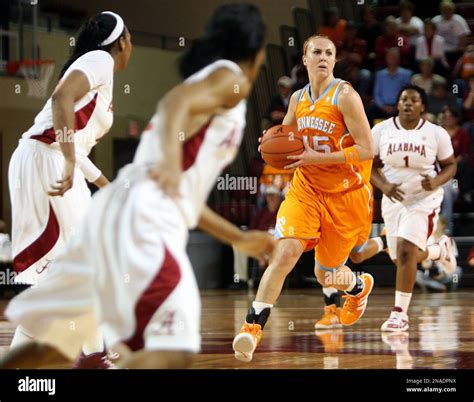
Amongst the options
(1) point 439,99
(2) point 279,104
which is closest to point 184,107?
(2) point 279,104

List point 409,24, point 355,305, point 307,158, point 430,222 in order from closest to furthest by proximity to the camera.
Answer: point 307,158, point 355,305, point 430,222, point 409,24

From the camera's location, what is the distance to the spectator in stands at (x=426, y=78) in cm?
1009

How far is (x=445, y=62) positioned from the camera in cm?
1073

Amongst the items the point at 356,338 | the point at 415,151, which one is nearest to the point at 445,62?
the point at 415,151

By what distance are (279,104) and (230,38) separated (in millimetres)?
5173

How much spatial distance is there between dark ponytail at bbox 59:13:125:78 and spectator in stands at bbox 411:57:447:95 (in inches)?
225

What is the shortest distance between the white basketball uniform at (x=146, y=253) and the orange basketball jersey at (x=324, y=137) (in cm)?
254

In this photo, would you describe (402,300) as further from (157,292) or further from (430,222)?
(157,292)

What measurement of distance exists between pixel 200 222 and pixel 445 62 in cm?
790

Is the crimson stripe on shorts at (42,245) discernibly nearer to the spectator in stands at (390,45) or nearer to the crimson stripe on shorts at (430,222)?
the crimson stripe on shorts at (430,222)

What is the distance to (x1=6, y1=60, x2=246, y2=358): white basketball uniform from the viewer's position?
2.92 metres

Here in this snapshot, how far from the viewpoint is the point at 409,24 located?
10969 millimetres
